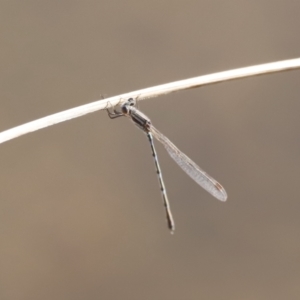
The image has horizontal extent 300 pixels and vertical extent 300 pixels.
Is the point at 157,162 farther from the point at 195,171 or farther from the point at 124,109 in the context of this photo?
the point at 124,109

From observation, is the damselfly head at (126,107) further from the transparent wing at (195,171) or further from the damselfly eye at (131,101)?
the transparent wing at (195,171)

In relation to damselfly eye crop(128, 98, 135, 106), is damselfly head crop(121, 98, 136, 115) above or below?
above

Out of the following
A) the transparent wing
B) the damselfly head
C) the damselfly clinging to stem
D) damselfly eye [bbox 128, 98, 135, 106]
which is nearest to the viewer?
damselfly eye [bbox 128, 98, 135, 106]

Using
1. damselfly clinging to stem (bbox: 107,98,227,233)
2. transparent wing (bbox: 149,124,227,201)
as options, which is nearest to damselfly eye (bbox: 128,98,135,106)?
damselfly clinging to stem (bbox: 107,98,227,233)

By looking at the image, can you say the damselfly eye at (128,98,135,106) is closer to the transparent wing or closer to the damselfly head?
the damselfly head

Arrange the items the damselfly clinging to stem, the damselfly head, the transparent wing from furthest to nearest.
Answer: the transparent wing
the damselfly clinging to stem
the damselfly head

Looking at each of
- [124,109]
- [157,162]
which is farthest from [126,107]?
[157,162]

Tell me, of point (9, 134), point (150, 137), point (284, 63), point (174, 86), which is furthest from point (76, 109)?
point (150, 137)

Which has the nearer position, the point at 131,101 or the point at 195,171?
the point at 131,101

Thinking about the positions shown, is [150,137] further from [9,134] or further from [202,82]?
[9,134]

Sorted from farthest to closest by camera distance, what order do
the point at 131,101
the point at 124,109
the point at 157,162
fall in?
the point at 157,162, the point at 124,109, the point at 131,101

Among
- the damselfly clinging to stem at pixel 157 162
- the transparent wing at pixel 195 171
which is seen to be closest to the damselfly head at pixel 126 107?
the damselfly clinging to stem at pixel 157 162
